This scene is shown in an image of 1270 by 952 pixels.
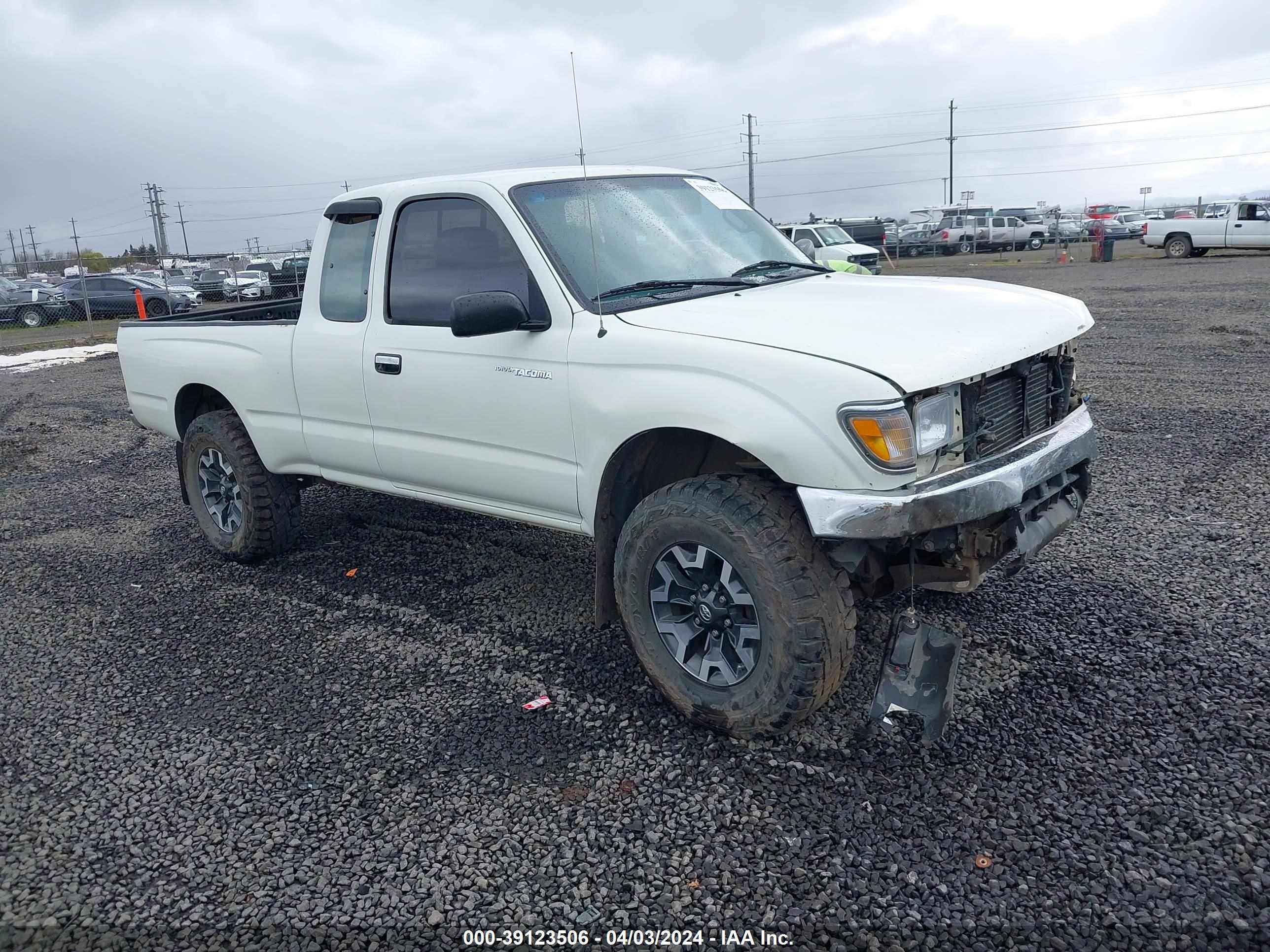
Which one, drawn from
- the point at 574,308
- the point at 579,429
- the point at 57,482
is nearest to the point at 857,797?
the point at 579,429

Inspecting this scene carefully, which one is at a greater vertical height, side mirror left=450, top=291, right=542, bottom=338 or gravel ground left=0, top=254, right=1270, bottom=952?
side mirror left=450, top=291, right=542, bottom=338

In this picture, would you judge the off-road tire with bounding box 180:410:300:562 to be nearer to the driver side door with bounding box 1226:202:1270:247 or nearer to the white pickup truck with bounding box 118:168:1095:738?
the white pickup truck with bounding box 118:168:1095:738

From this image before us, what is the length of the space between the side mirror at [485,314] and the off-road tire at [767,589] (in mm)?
899

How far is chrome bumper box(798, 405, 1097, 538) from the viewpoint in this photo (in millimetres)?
3045

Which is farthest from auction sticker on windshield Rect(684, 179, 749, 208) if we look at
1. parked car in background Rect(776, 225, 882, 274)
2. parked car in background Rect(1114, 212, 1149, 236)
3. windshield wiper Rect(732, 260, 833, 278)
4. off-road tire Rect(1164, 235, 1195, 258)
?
parked car in background Rect(1114, 212, 1149, 236)

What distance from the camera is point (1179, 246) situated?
95.5 ft

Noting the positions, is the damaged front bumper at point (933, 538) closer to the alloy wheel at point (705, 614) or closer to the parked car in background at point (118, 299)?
the alloy wheel at point (705, 614)

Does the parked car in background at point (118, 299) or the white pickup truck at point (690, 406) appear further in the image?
the parked car in background at point (118, 299)

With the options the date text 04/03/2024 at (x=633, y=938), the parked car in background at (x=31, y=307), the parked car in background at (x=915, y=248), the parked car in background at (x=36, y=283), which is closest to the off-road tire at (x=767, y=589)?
the date text 04/03/2024 at (x=633, y=938)

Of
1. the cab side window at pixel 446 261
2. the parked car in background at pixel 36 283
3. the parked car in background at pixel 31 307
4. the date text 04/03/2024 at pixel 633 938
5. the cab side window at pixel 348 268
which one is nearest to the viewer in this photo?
the date text 04/03/2024 at pixel 633 938

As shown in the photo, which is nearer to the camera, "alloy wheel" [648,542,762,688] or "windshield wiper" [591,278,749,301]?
"alloy wheel" [648,542,762,688]

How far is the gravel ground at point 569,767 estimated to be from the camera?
8.95ft

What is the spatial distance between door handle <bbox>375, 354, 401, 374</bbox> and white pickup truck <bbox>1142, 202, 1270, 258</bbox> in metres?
29.9

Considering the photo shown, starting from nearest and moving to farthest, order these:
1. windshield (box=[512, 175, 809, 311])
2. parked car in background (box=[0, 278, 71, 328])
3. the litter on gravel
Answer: windshield (box=[512, 175, 809, 311]), the litter on gravel, parked car in background (box=[0, 278, 71, 328])
